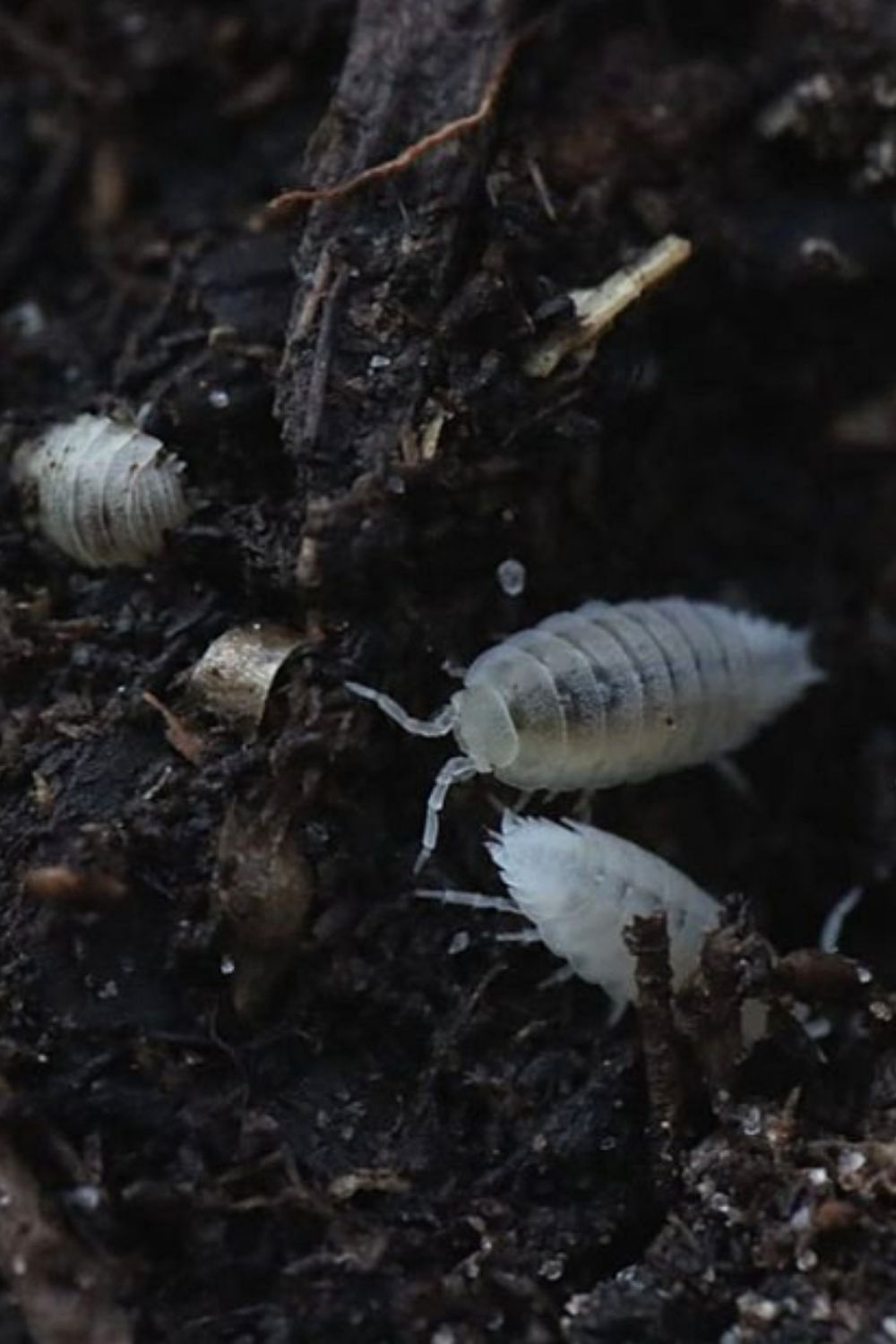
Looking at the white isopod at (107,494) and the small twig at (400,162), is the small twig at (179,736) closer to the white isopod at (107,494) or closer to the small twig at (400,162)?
the white isopod at (107,494)

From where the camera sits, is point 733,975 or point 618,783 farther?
point 618,783

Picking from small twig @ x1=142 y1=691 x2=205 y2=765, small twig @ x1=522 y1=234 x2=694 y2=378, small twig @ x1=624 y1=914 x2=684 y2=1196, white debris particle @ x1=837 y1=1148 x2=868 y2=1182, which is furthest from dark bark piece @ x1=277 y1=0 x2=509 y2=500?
white debris particle @ x1=837 y1=1148 x2=868 y2=1182

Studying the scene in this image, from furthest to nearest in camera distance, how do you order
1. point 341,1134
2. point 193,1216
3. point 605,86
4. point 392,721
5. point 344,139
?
point 605,86 → point 344,139 → point 392,721 → point 341,1134 → point 193,1216

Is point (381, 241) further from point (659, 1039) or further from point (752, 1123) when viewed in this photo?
point (752, 1123)

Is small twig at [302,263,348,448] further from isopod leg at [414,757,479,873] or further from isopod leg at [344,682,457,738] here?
isopod leg at [414,757,479,873]

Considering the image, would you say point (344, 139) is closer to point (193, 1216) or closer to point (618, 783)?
point (618, 783)

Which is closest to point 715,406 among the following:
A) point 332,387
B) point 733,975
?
point 332,387

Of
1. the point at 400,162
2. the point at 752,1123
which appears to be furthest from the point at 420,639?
the point at 752,1123
